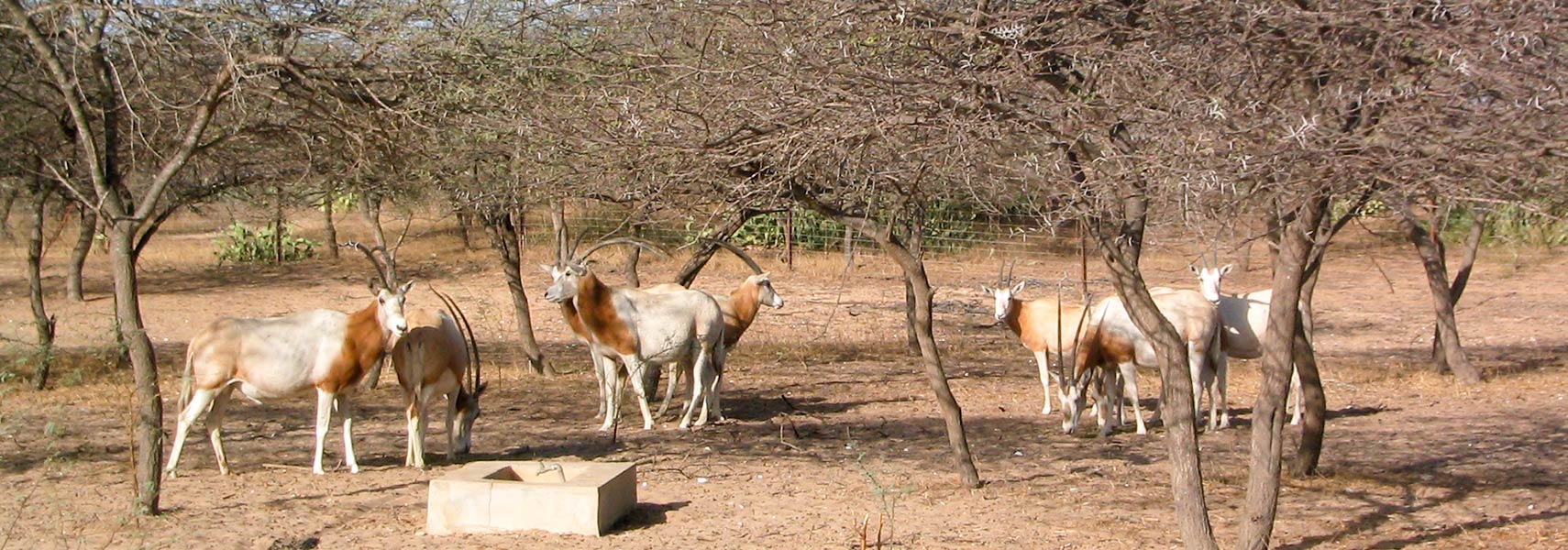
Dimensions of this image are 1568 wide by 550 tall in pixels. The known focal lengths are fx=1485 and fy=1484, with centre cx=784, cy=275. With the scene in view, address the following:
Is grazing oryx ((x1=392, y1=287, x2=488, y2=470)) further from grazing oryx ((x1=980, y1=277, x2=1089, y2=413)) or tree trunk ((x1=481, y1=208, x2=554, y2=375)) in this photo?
grazing oryx ((x1=980, y1=277, x2=1089, y2=413))

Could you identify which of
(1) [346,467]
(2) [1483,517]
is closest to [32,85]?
(1) [346,467]

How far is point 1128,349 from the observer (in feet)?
39.4

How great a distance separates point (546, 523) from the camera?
816 cm

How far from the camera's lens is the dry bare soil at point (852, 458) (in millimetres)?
8211

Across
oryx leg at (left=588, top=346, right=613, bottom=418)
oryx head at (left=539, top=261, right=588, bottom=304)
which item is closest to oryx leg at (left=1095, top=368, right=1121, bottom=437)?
oryx leg at (left=588, top=346, right=613, bottom=418)

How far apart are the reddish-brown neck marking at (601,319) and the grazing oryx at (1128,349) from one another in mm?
3568

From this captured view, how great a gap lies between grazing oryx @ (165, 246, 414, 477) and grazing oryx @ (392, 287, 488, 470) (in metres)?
0.24

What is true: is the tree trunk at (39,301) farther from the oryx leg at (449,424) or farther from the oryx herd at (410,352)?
the oryx leg at (449,424)

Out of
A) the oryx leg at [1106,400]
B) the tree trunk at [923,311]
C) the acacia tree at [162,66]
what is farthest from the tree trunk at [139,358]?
the oryx leg at [1106,400]

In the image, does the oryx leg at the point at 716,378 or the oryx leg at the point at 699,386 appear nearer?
the oryx leg at the point at 699,386

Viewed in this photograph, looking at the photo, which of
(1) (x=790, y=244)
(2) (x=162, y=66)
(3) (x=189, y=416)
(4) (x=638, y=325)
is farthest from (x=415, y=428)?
(1) (x=790, y=244)

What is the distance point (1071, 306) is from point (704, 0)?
7.13 m

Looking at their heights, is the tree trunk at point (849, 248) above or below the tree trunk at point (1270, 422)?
above

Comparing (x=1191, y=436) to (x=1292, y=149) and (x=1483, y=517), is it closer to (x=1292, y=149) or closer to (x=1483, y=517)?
(x=1292, y=149)
